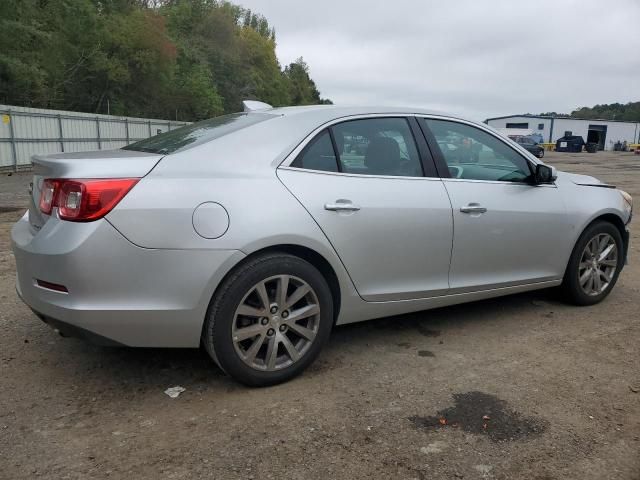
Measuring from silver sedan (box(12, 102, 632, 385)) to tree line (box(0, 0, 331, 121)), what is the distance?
913 inches

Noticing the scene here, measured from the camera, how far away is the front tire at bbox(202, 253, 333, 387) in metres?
2.94

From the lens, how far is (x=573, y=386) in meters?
3.27

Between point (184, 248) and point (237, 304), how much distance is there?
407 mm

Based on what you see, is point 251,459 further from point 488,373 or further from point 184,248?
point 488,373

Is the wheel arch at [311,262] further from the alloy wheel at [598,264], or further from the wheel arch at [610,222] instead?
the alloy wheel at [598,264]

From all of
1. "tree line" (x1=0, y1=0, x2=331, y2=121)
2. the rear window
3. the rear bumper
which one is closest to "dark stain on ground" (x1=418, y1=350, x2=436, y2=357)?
the rear bumper

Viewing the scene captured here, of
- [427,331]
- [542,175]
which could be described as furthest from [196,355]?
[542,175]

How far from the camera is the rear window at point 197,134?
322 centimetres

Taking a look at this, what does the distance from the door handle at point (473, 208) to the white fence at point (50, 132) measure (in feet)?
45.4

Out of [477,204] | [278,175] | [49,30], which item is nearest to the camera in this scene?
[278,175]

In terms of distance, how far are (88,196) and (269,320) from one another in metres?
1.12

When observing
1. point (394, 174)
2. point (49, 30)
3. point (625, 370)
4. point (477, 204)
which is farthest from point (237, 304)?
point (49, 30)

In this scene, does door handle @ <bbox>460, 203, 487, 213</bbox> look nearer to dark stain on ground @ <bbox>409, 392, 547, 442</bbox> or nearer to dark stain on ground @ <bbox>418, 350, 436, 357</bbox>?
dark stain on ground @ <bbox>418, 350, 436, 357</bbox>

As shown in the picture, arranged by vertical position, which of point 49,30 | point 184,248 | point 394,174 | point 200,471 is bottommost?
point 200,471
